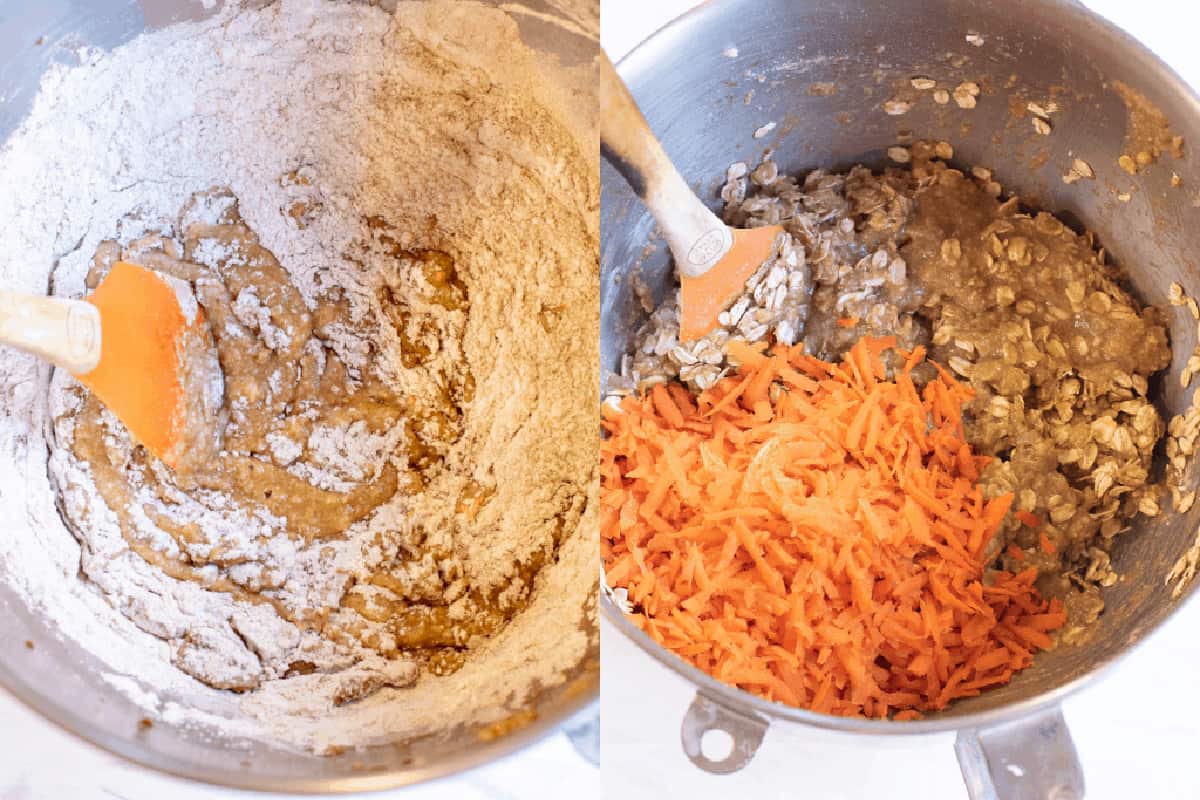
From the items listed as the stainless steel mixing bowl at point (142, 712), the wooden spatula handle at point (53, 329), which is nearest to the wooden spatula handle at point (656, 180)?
the stainless steel mixing bowl at point (142, 712)

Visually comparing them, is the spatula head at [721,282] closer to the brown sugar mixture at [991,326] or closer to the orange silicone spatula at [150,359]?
the brown sugar mixture at [991,326]

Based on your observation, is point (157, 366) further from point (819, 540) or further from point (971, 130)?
point (971, 130)

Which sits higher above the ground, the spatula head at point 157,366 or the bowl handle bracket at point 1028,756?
the spatula head at point 157,366

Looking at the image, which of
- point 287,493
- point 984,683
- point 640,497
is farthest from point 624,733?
point 287,493

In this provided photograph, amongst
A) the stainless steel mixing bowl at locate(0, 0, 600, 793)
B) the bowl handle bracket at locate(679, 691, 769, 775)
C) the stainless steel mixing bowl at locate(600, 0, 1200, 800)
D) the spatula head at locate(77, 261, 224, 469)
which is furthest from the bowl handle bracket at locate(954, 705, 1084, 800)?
the spatula head at locate(77, 261, 224, 469)

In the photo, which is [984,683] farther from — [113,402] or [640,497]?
[113,402]

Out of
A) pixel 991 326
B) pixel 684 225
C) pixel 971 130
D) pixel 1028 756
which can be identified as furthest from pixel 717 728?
pixel 971 130

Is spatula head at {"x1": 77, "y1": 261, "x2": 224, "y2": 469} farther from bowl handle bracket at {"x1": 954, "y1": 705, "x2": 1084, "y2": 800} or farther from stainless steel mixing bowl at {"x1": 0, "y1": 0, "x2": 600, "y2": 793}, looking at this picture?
bowl handle bracket at {"x1": 954, "y1": 705, "x2": 1084, "y2": 800}
